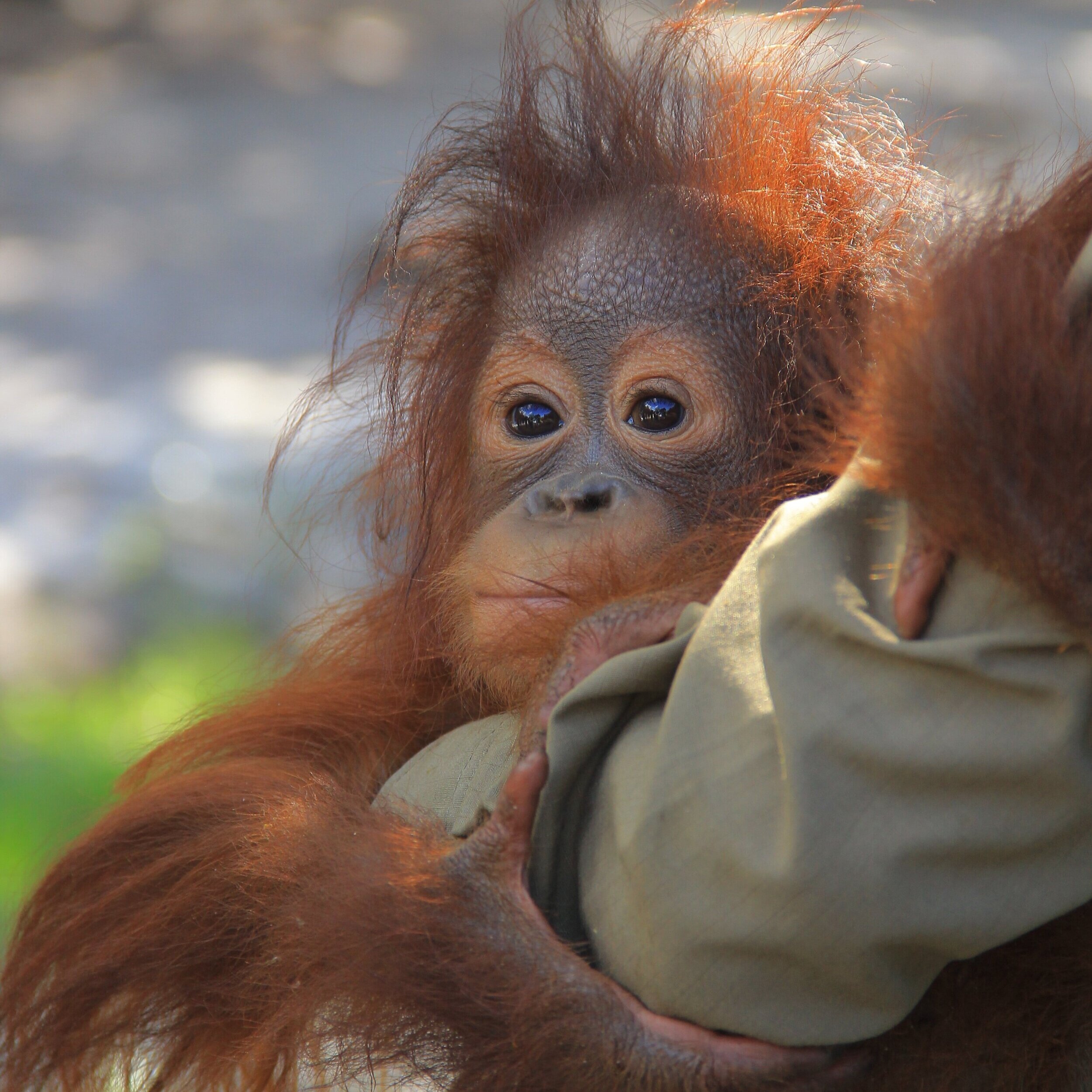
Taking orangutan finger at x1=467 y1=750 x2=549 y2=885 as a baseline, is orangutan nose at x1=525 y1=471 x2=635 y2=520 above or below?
above

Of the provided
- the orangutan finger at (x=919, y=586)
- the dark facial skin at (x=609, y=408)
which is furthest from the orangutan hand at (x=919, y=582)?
the dark facial skin at (x=609, y=408)

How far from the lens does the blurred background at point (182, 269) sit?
422cm

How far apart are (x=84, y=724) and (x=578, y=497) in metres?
2.95

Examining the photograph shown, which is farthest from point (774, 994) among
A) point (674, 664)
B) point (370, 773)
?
point (370, 773)

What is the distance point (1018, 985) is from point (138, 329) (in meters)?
5.52

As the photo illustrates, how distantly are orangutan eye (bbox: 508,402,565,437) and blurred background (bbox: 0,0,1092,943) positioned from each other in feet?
7.75

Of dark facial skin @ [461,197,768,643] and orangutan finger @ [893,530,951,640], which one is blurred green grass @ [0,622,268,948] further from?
orangutan finger @ [893,530,951,640]

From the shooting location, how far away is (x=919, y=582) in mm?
746

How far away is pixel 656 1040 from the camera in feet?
2.81

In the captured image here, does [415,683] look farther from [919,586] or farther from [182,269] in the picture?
[182,269]

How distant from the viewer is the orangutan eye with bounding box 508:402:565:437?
142 centimetres

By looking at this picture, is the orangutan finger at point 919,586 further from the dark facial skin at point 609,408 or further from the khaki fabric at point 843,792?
the dark facial skin at point 609,408

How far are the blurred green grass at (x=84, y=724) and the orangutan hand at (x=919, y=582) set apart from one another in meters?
2.29

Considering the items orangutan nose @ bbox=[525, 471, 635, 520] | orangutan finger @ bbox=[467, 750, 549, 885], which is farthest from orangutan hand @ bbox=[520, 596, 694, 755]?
orangutan nose @ bbox=[525, 471, 635, 520]
